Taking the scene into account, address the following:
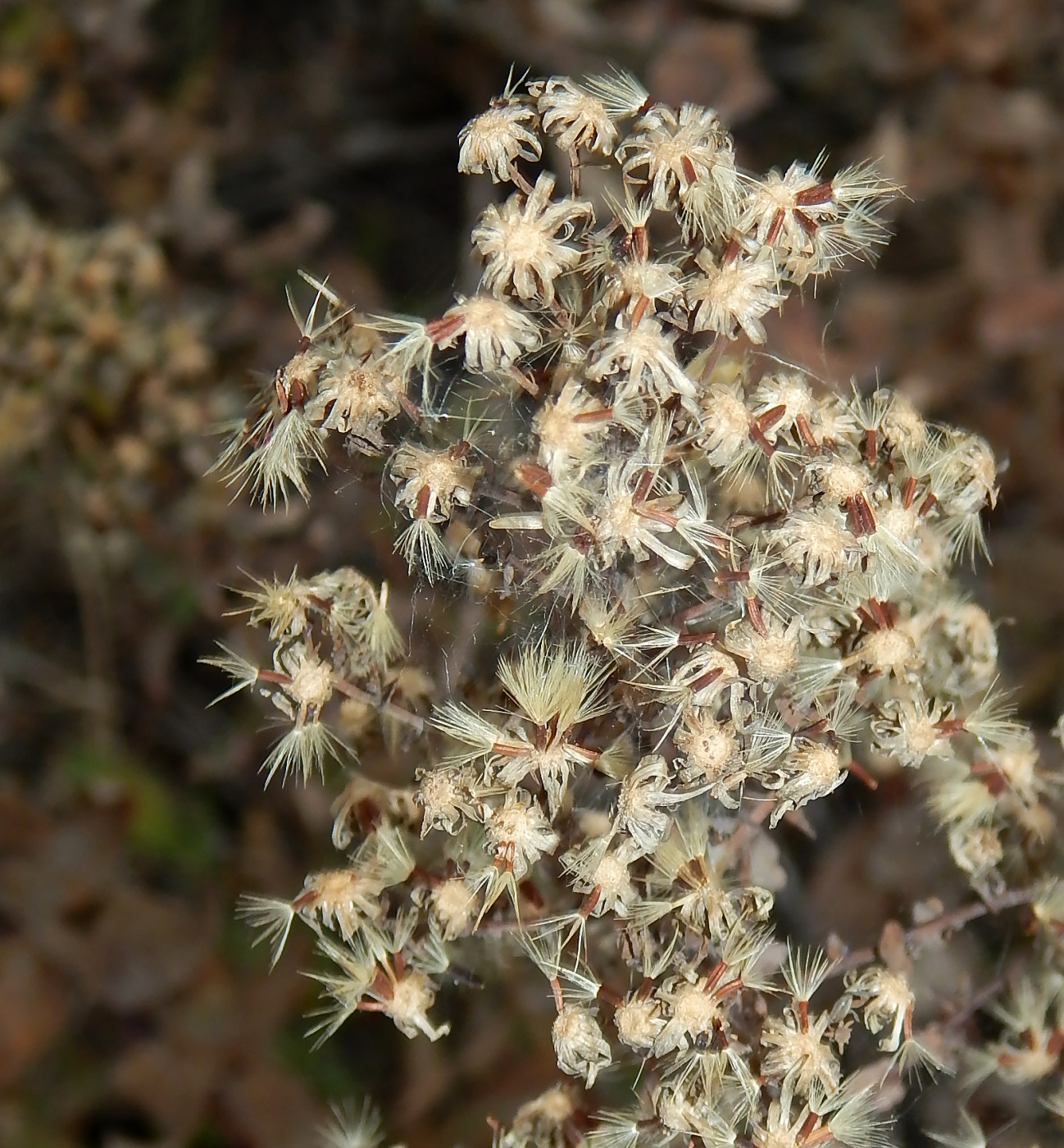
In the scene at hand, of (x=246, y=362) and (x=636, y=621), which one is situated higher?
(x=636, y=621)

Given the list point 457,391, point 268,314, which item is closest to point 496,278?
point 457,391

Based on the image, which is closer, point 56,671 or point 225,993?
point 225,993

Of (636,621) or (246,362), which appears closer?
(636,621)

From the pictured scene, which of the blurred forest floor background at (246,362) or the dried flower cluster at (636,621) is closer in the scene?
the dried flower cluster at (636,621)

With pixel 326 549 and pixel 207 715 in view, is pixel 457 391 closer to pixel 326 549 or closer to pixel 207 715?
pixel 326 549

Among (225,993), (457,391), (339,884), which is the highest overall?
(457,391)
